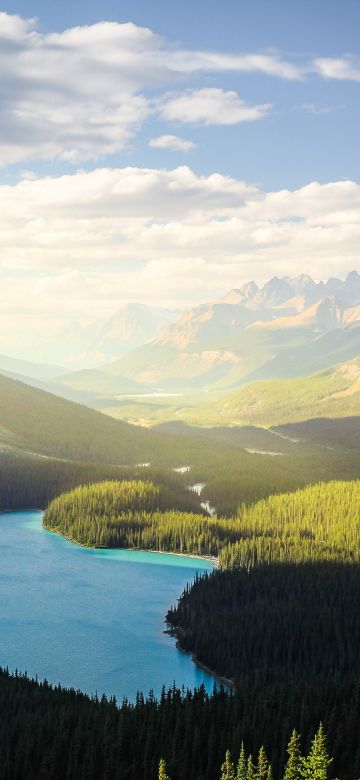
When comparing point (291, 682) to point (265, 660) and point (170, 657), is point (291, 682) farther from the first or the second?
point (170, 657)

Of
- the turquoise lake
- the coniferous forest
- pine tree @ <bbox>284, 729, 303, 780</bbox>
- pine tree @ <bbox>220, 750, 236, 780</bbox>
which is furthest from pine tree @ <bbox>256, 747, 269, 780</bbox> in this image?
the turquoise lake

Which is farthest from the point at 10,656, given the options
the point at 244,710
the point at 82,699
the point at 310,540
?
the point at 310,540

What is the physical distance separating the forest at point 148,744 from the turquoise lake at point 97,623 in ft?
55.7

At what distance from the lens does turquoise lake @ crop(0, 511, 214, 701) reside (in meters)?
124

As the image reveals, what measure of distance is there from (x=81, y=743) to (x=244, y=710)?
17.8 meters

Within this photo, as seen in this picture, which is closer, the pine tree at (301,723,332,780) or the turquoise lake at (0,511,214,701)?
the pine tree at (301,723,332,780)

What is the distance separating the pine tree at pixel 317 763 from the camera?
82188mm

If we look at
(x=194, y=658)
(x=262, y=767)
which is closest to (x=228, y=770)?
(x=262, y=767)

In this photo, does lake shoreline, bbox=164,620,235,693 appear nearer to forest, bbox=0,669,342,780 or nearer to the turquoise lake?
the turquoise lake

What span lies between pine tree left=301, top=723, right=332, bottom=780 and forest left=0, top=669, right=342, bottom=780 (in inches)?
3.5

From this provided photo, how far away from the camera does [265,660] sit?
124500mm

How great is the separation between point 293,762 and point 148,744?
49.0 ft

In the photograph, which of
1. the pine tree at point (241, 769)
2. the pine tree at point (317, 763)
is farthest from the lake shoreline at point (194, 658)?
the pine tree at point (241, 769)

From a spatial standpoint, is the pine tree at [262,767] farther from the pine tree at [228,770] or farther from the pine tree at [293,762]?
the pine tree at [228,770]
